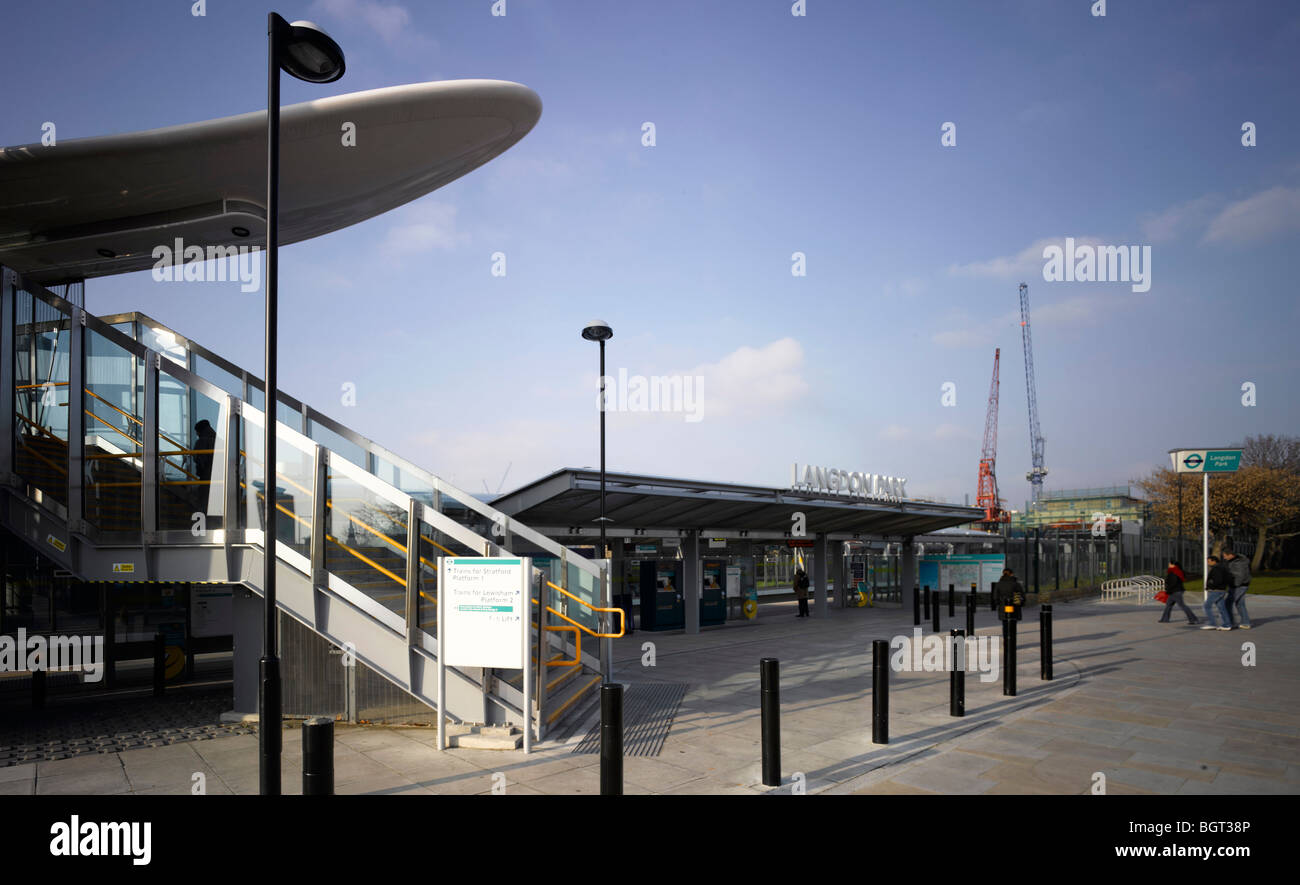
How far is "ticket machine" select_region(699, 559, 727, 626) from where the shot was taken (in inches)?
875

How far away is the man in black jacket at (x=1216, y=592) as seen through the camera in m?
17.1

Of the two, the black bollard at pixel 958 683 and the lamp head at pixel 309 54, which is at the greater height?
the lamp head at pixel 309 54

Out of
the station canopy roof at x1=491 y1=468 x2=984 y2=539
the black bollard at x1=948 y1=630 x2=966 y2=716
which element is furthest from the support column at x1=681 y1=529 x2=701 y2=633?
the black bollard at x1=948 y1=630 x2=966 y2=716

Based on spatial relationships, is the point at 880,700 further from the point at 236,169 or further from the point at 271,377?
the point at 236,169

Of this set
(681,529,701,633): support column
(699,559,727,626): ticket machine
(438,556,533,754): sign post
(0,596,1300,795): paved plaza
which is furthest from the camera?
(699,559,727,626): ticket machine

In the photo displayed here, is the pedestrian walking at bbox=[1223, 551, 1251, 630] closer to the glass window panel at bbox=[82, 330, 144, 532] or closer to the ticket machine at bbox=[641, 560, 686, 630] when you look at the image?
the ticket machine at bbox=[641, 560, 686, 630]

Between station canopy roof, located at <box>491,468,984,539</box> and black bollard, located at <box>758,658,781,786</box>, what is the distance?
878 centimetres

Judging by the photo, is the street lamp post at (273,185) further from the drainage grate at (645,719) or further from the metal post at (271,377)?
the drainage grate at (645,719)

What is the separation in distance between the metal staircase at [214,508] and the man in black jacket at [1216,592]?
1480cm

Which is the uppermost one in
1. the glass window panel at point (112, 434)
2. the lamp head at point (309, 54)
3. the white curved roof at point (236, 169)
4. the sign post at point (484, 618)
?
the white curved roof at point (236, 169)

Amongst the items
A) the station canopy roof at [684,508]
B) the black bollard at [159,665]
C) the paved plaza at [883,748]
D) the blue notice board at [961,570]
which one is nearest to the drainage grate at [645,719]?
the paved plaza at [883,748]

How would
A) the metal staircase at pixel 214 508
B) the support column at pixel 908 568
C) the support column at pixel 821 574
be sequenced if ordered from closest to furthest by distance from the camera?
the metal staircase at pixel 214 508, the support column at pixel 821 574, the support column at pixel 908 568

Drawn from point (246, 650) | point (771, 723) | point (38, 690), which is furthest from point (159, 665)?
point (771, 723)
